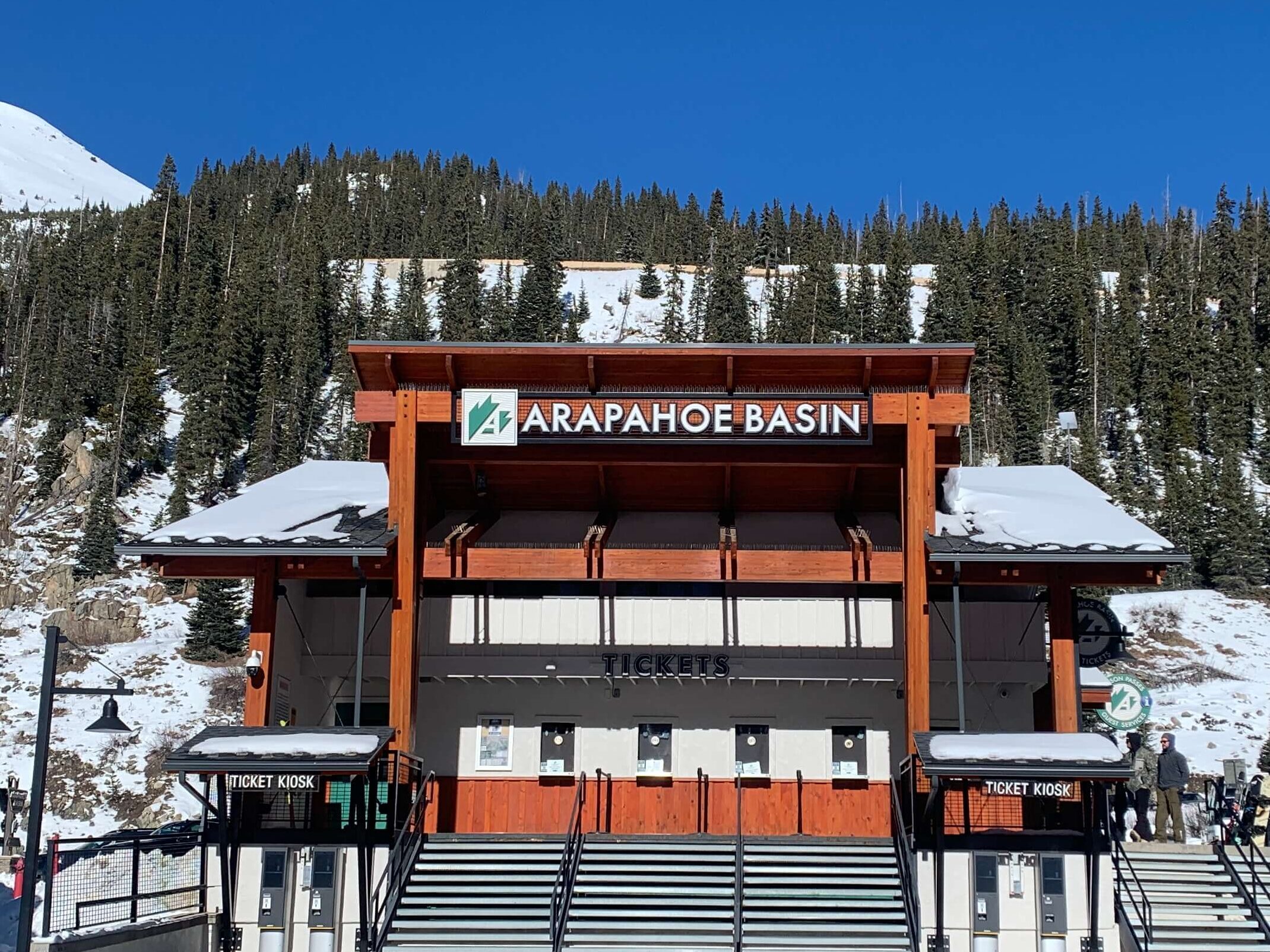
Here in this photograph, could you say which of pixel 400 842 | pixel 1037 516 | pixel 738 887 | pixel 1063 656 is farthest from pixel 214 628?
pixel 1063 656

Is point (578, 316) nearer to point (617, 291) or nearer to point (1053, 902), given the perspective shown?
point (617, 291)

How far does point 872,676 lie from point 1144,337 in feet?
268

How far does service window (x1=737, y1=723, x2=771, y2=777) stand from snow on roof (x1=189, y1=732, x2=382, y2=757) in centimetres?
725

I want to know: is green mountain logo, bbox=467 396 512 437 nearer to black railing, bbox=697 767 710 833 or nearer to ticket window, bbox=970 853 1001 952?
black railing, bbox=697 767 710 833

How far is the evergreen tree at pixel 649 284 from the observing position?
123 meters

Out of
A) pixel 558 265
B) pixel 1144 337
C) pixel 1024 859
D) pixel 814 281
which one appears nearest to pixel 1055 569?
pixel 1024 859

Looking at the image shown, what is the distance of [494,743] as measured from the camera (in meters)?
24.5

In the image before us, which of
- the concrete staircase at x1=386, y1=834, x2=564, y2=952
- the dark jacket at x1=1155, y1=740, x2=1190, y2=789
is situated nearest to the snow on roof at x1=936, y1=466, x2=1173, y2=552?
the dark jacket at x1=1155, y1=740, x2=1190, y2=789

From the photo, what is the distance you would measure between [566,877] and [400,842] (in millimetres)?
2498

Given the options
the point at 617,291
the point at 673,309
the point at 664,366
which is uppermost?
the point at 617,291

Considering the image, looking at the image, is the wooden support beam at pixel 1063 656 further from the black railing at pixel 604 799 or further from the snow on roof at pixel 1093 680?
the black railing at pixel 604 799

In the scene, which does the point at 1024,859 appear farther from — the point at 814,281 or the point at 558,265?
the point at 558,265

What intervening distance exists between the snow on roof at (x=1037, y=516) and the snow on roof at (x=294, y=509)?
380 inches

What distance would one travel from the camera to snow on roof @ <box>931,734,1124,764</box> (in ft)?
62.8
